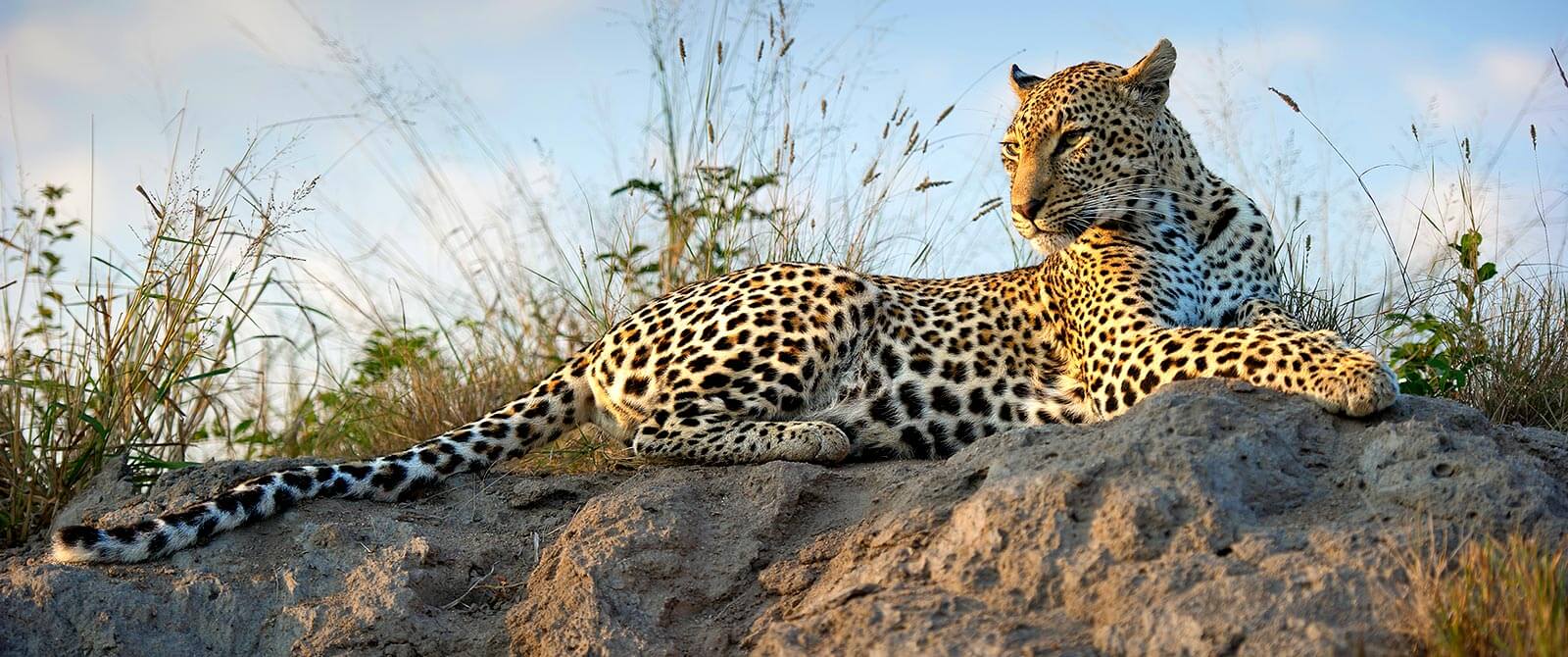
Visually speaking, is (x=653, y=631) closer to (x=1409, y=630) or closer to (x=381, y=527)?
(x=381, y=527)

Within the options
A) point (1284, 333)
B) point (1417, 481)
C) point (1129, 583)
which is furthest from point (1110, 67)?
point (1129, 583)

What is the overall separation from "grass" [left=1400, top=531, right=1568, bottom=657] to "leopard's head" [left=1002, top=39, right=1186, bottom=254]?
3260 millimetres

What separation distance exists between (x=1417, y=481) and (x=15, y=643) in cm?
478

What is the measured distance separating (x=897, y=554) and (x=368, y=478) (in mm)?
2860

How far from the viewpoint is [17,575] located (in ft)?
17.2

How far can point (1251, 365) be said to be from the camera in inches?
207

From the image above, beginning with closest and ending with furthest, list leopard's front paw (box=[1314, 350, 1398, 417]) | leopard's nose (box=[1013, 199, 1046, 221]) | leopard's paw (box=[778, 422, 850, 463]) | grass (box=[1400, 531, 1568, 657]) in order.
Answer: grass (box=[1400, 531, 1568, 657]) → leopard's front paw (box=[1314, 350, 1398, 417]) → leopard's paw (box=[778, 422, 850, 463]) → leopard's nose (box=[1013, 199, 1046, 221])

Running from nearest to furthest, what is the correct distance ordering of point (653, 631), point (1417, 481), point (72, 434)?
point (1417, 481) → point (653, 631) → point (72, 434)

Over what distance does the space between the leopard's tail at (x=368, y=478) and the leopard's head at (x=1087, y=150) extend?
240 cm

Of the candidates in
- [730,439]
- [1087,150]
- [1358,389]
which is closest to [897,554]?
[1358,389]

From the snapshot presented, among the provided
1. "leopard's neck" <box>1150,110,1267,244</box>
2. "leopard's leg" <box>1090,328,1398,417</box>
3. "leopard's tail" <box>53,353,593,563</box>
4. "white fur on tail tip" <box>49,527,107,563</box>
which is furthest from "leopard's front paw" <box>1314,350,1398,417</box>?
"white fur on tail tip" <box>49,527,107,563</box>

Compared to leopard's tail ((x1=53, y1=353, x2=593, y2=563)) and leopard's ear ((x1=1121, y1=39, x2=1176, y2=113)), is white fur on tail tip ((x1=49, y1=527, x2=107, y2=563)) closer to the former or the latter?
leopard's tail ((x1=53, y1=353, x2=593, y2=563))

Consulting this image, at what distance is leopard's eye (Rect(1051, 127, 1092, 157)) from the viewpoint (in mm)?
6656

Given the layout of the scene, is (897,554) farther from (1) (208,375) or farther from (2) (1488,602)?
(1) (208,375)
